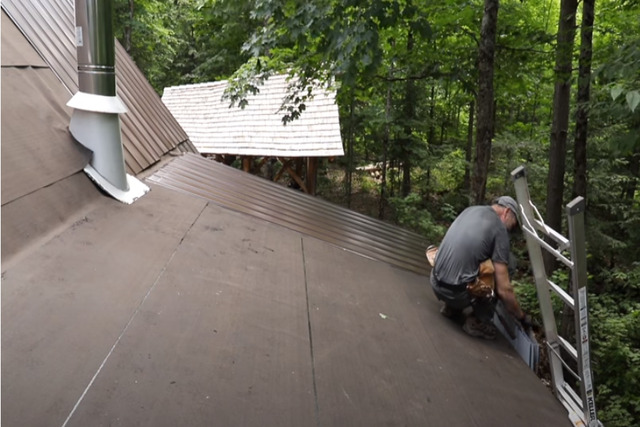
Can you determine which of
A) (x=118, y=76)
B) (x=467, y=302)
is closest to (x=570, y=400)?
(x=467, y=302)

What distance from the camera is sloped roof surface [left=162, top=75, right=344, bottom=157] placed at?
42.3 ft

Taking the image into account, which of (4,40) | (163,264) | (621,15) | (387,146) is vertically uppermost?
(621,15)

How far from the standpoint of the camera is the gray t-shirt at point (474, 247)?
11.9ft

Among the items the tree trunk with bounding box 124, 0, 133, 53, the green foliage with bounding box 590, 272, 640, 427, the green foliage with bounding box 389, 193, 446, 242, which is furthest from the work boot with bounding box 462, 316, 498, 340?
the tree trunk with bounding box 124, 0, 133, 53

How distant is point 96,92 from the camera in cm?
295

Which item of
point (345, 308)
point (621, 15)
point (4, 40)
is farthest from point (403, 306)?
point (621, 15)

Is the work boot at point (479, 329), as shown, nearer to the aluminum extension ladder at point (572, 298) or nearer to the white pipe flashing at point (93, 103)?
the aluminum extension ladder at point (572, 298)

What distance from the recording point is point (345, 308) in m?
2.95

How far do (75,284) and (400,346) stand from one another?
1.76 metres

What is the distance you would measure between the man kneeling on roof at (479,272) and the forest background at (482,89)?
1.22 metres

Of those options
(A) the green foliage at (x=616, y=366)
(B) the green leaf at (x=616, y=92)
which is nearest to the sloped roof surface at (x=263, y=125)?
(A) the green foliage at (x=616, y=366)

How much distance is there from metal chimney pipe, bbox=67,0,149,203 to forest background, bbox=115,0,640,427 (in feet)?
7.58

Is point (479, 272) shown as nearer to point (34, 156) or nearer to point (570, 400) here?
point (570, 400)

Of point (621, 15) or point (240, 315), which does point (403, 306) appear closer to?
point (240, 315)
